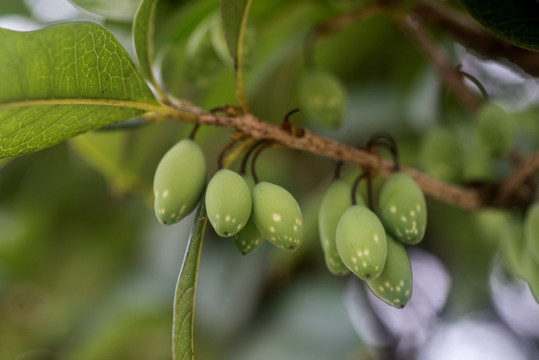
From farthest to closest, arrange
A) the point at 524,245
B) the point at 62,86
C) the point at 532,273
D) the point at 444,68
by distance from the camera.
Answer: the point at 444,68 → the point at 524,245 → the point at 532,273 → the point at 62,86

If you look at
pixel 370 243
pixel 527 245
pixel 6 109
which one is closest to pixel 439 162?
pixel 527 245

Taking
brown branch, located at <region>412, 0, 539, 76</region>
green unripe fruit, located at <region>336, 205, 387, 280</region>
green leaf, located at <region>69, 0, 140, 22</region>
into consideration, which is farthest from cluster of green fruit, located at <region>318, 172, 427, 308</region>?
green leaf, located at <region>69, 0, 140, 22</region>

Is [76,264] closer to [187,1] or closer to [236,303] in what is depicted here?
[236,303]

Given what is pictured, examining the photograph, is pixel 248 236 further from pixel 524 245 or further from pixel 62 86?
pixel 524 245

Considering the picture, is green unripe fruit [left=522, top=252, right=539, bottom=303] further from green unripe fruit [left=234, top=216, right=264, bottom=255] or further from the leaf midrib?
the leaf midrib

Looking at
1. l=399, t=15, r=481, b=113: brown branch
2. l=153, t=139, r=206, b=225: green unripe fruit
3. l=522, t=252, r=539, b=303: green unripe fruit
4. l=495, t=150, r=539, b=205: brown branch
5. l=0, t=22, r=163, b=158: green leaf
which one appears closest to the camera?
l=0, t=22, r=163, b=158: green leaf

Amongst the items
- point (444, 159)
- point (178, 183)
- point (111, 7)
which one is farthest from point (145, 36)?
point (444, 159)
